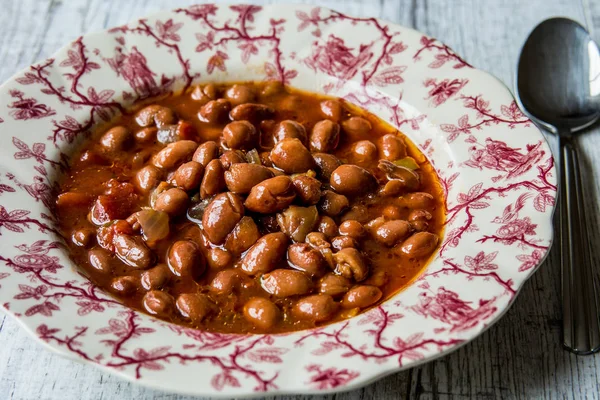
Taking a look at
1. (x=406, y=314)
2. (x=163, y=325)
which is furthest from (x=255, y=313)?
(x=406, y=314)

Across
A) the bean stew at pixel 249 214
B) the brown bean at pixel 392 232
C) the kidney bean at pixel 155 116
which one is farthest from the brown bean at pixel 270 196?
the kidney bean at pixel 155 116

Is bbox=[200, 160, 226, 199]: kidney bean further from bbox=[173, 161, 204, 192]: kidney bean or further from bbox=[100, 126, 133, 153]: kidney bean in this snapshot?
bbox=[100, 126, 133, 153]: kidney bean

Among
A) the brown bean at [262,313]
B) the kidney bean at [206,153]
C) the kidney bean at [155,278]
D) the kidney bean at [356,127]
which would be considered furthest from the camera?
the kidney bean at [356,127]

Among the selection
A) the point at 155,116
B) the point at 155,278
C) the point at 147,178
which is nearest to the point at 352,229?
the point at 155,278

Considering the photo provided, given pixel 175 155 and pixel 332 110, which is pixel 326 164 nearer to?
pixel 332 110

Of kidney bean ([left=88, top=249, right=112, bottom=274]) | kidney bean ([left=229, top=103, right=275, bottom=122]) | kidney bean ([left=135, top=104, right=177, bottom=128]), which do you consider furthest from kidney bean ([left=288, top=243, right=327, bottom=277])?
kidney bean ([left=135, top=104, right=177, bottom=128])

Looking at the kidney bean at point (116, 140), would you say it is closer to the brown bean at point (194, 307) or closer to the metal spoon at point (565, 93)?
the brown bean at point (194, 307)
